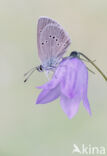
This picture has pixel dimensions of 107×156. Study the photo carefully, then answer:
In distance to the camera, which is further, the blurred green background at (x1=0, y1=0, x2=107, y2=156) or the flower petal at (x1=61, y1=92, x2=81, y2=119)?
the blurred green background at (x1=0, y1=0, x2=107, y2=156)

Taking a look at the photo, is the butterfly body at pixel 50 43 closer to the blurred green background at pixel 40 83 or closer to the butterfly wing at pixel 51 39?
the butterfly wing at pixel 51 39

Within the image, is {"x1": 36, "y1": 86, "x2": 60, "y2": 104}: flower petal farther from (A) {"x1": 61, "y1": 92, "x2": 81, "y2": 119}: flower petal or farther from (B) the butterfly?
(B) the butterfly

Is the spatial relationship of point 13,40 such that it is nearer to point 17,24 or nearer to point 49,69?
point 17,24

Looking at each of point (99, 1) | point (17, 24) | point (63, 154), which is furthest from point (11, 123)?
point (99, 1)

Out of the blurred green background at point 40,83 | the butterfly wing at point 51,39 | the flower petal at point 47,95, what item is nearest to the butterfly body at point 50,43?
the butterfly wing at point 51,39

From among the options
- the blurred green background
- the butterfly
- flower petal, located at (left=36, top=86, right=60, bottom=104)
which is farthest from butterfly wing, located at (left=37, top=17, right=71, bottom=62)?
the blurred green background

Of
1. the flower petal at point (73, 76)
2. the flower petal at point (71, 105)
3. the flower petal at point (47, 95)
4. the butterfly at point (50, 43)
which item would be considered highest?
the butterfly at point (50, 43)

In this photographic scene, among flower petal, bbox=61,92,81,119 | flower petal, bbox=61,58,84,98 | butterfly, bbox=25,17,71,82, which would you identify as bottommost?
flower petal, bbox=61,92,81,119

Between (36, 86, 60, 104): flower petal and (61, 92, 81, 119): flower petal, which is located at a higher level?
(36, 86, 60, 104): flower petal
